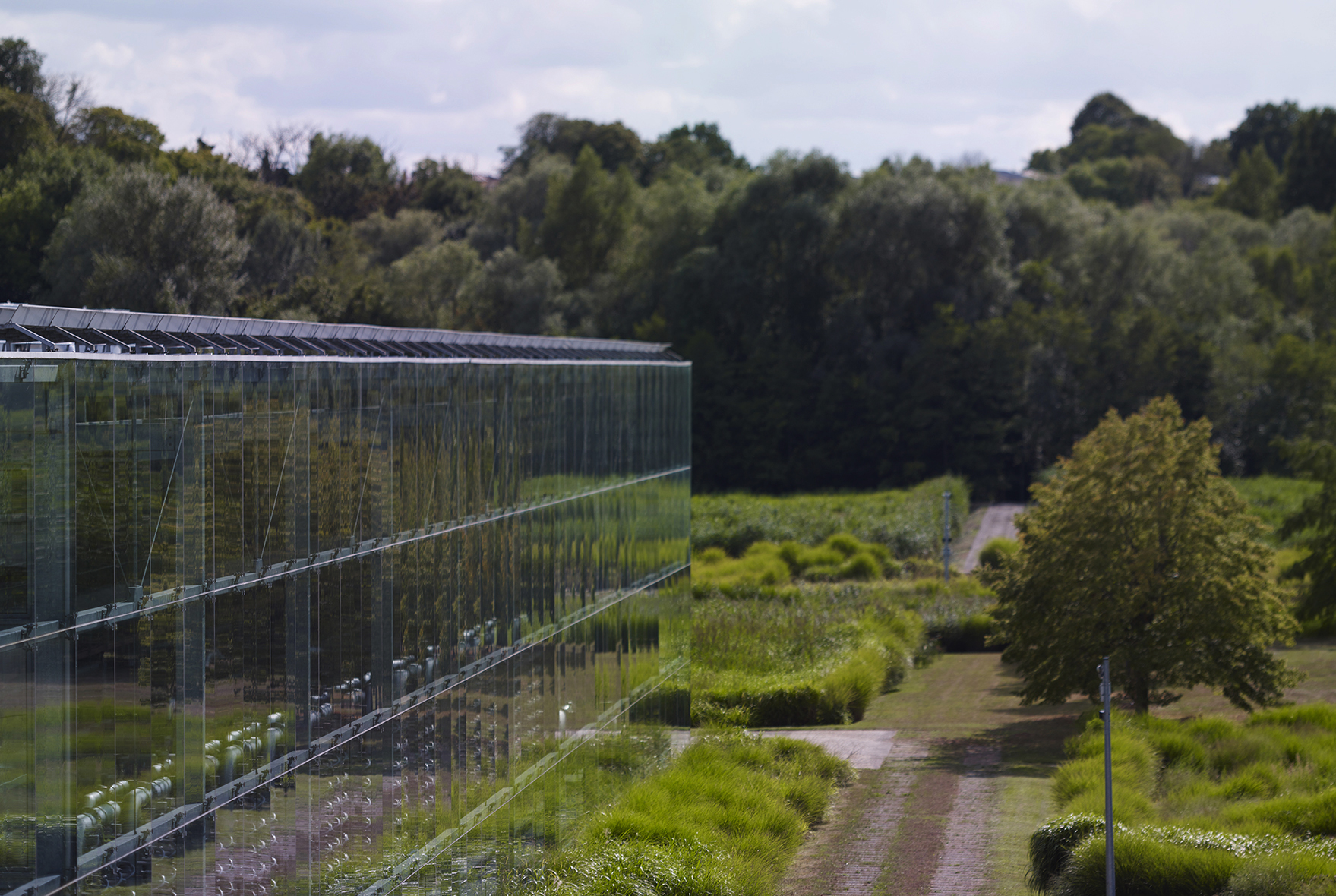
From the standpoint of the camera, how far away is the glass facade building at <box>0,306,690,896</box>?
277 inches

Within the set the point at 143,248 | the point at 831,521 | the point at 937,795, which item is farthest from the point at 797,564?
the point at 143,248

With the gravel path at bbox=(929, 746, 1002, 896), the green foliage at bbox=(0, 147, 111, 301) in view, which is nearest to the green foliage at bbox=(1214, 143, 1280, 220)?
the green foliage at bbox=(0, 147, 111, 301)

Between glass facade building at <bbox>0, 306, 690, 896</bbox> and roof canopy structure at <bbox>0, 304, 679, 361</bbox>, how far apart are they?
0.03 meters

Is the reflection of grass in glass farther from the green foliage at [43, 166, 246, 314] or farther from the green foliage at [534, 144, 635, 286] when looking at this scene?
the green foliage at [534, 144, 635, 286]

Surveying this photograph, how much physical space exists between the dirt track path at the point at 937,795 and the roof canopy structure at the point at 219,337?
708 centimetres

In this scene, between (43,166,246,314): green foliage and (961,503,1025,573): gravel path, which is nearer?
(43,166,246,314): green foliage

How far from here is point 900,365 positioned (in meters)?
58.8

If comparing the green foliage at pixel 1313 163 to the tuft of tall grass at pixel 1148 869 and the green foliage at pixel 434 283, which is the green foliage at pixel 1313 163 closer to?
the green foliage at pixel 434 283

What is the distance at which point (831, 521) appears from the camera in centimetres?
4553

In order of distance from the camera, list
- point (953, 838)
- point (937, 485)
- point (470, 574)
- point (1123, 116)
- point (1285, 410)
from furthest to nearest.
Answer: point (1123, 116), point (1285, 410), point (937, 485), point (953, 838), point (470, 574)

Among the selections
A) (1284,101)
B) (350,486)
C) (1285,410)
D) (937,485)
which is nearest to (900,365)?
(937,485)

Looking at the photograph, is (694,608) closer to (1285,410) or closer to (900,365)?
(900,365)

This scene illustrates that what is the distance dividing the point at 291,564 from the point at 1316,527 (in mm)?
26557

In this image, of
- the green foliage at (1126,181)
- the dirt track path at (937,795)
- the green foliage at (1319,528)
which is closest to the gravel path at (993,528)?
the green foliage at (1319,528)
